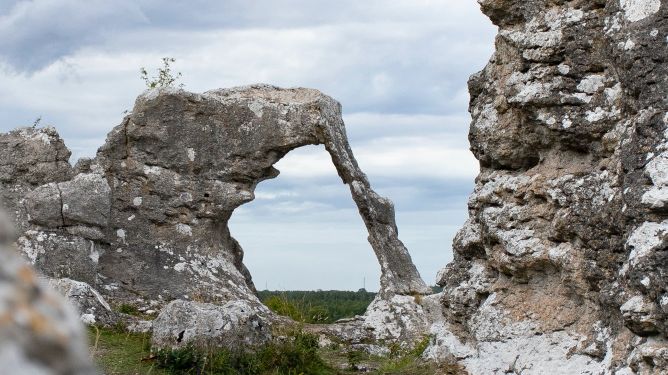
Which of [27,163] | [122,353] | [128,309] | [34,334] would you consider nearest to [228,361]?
[122,353]

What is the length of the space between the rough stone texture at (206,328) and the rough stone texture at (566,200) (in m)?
2.35

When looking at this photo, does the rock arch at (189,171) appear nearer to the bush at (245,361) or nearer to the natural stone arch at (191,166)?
the natural stone arch at (191,166)

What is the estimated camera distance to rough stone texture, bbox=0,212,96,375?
38.4 inches

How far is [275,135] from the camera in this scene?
1553 cm

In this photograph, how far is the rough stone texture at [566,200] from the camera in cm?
530

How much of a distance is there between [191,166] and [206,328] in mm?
6423

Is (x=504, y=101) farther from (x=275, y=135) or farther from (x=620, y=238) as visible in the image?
(x=275, y=135)

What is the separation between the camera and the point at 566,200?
6406 millimetres

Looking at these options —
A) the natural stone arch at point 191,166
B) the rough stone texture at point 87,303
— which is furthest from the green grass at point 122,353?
the natural stone arch at point 191,166

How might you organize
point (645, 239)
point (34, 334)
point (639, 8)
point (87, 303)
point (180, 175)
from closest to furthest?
point (34, 334) → point (645, 239) → point (639, 8) → point (87, 303) → point (180, 175)

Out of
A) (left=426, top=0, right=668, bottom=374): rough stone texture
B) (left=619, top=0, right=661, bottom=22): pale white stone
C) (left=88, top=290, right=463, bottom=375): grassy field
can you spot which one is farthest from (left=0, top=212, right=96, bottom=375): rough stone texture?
(left=88, top=290, right=463, bottom=375): grassy field

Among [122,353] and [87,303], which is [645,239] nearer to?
[122,353]

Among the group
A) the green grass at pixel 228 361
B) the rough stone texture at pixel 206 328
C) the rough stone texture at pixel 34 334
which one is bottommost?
the rough stone texture at pixel 34 334

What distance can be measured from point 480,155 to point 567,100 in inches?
44.1
